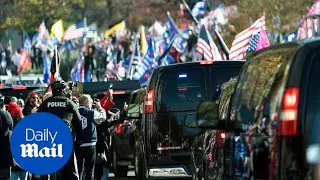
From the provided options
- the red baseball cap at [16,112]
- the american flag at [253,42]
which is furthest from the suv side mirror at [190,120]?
the american flag at [253,42]

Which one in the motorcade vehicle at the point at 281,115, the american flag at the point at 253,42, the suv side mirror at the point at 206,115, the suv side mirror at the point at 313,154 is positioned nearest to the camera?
the suv side mirror at the point at 313,154

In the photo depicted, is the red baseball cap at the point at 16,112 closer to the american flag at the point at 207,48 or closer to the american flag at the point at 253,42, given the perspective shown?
the american flag at the point at 253,42

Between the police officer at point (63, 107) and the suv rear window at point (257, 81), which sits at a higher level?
the suv rear window at point (257, 81)

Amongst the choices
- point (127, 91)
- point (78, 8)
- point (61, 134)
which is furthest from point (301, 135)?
point (78, 8)

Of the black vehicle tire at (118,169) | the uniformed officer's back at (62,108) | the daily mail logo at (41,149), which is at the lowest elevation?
the black vehicle tire at (118,169)

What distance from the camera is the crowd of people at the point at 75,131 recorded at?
1533 centimetres

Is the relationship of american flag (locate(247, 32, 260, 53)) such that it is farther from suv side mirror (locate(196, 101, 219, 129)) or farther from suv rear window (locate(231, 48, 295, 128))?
suv rear window (locate(231, 48, 295, 128))

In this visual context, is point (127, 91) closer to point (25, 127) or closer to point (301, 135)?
point (25, 127)

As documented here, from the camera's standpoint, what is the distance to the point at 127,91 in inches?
1037

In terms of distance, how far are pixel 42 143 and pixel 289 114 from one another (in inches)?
244

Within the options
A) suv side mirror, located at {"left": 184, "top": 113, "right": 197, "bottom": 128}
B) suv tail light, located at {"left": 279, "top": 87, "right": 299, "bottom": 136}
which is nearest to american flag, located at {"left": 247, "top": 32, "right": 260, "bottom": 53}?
suv side mirror, located at {"left": 184, "top": 113, "right": 197, "bottom": 128}

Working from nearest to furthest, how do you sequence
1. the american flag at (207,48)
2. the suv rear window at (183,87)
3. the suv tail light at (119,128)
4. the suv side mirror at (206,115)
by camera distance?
the suv side mirror at (206,115), the suv rear window at (183,87), the suv tail light at (119,128), the american flag at (207,48)

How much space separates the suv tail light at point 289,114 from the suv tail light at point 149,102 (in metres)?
8.66

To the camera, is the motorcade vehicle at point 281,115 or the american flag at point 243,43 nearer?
the motorcade vehicle at point 281,115
